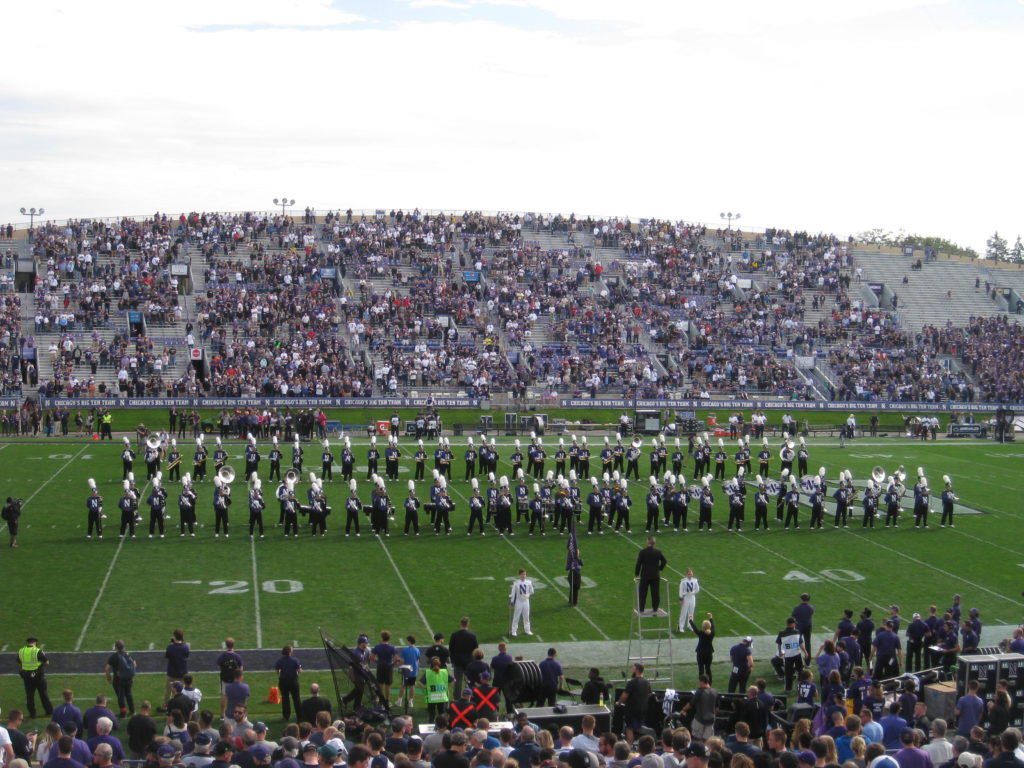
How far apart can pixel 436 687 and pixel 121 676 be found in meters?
3.76

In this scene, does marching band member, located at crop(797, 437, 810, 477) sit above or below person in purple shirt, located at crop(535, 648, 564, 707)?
above

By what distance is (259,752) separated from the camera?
9391 mm

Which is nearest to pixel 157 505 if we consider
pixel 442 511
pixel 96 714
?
pixel 442 511

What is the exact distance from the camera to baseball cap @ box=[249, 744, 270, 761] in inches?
368

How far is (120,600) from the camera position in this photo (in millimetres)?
19844

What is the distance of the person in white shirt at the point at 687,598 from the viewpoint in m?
18.2

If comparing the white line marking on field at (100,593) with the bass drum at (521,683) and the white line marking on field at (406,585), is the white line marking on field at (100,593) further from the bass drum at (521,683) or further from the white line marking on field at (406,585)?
the bass drum at (521,683)

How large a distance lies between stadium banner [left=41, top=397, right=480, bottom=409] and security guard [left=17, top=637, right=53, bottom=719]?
97.8 ft

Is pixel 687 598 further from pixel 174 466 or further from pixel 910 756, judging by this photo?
pixel 174 466

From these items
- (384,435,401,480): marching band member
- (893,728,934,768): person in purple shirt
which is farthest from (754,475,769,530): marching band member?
→ (893,728,934,768): person in purple shirt

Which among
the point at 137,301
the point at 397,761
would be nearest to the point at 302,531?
the point at 397,761

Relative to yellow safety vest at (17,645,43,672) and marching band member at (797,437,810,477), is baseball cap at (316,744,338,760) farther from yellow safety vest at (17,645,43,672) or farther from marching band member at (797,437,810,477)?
marching band member at (797,437,810,477)

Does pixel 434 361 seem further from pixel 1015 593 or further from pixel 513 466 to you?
pixel 1015 593

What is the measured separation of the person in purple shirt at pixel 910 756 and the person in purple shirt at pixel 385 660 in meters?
6.64
